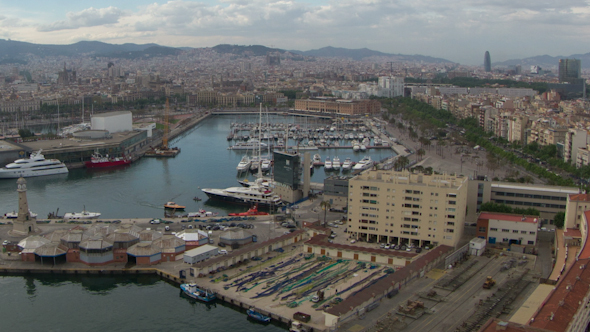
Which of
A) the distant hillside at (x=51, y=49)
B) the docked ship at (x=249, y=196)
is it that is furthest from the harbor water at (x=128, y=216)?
the distant hillside at (x=51, y=49)

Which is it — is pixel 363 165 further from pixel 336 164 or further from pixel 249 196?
pixel 249 196

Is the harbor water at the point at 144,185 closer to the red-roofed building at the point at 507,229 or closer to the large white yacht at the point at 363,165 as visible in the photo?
the large white yacht at the point at 363,165

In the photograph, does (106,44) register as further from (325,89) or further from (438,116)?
(438,116)

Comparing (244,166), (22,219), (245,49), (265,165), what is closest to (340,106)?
(265,165)

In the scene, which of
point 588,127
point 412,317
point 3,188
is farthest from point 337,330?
point 588,127

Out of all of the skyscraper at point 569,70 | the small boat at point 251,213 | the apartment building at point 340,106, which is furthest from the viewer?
the skyscraper at point 569,70

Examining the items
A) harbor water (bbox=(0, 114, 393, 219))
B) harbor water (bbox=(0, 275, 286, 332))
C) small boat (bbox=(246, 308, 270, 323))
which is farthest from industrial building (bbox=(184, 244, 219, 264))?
harbor water (bbox=(0, 114, 393, 219))
